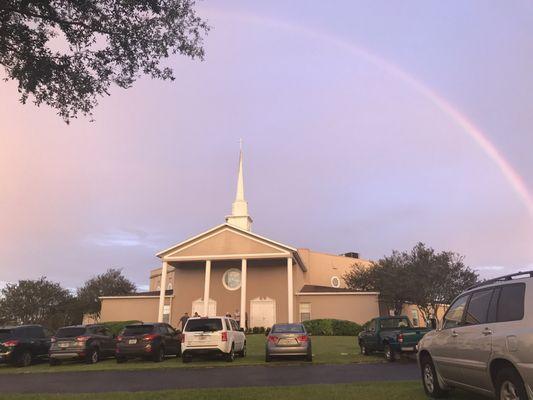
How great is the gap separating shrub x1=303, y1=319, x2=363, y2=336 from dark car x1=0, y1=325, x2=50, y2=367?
67.4 feet

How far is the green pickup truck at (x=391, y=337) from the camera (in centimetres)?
1659

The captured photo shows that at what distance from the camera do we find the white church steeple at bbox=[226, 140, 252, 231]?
52500 mm

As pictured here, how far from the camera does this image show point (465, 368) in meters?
7.42

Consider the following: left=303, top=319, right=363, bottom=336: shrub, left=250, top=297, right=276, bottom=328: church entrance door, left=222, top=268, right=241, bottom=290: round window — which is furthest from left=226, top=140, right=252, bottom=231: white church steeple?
left=303, top=319, right=363, bottom=336: shrub

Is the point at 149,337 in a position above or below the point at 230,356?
above

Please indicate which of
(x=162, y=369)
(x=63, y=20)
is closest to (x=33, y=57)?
(x=63, y=20)

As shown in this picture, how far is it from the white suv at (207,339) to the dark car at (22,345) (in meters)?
7.11

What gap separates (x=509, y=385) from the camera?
6242mm

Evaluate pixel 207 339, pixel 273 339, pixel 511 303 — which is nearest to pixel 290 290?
pixel 273 339

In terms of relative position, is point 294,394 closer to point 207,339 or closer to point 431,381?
point 431,381

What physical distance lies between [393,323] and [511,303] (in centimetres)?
1261

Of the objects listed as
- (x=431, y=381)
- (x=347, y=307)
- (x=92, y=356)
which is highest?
(x=347, y=307)

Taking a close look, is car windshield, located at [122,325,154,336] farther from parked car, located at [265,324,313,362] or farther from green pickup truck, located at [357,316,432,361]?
green pickup truck, located at [357,316,432,361]

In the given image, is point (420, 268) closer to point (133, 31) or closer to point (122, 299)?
point (122, 299)
